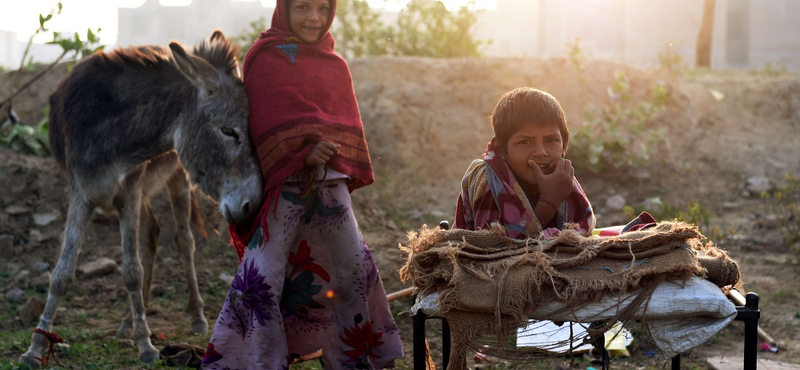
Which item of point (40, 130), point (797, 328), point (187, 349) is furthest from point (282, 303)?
point (40, 130)

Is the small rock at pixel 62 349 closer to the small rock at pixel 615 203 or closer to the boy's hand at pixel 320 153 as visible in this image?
the boy's hand at pixel 320 153

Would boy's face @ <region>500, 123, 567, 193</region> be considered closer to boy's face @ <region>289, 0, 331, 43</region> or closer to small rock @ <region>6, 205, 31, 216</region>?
boy's face @ <region>289, 0, 331, 43</region>

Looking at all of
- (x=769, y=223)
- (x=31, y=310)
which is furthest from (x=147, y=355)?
(x=769, y=223)

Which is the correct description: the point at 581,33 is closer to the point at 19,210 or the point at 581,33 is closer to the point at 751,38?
the point at 751,38

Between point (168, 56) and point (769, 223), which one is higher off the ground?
point (168, 56)

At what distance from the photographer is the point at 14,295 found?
5207 mm

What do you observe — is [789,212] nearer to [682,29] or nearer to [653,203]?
[653,203]

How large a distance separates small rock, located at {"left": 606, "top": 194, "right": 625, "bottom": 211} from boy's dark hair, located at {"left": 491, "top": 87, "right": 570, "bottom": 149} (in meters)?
4.73

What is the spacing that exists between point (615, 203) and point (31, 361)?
218 inches

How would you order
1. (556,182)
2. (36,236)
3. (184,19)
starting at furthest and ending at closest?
(184,19) < (36,236) < (556,182)

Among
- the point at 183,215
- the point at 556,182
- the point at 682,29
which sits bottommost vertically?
the point at 183,215

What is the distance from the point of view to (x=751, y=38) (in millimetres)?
Answer: 17734

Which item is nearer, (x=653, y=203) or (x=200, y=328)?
(x=200, y=328)

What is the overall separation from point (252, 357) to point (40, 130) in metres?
5.16
